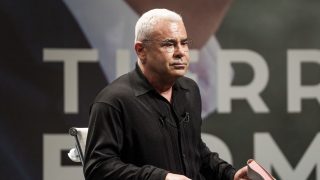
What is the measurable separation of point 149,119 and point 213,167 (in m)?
0.38

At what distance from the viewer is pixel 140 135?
226 centimetres

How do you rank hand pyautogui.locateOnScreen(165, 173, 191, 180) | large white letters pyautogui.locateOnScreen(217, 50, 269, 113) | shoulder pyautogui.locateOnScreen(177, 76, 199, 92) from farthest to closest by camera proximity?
1. large white letters pyautogui.locateOnScreen(217, 50, 269, 113)
2. shoulder pyautogui.locateOnScreen(177, 76, 199, 92)
3. hand pyautogui.locateOnScreen(165, 173, 191, 180)

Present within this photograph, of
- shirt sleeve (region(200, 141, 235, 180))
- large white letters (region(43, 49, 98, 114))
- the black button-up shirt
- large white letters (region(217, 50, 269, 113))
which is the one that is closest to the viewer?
the black button-up shirt

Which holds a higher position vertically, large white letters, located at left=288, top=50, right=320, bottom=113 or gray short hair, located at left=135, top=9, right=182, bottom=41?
gray short hair, located at left=135, top=9, right=182, bottom=41

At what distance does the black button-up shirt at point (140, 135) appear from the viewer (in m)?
2.19

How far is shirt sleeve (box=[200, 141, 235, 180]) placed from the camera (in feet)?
7.97

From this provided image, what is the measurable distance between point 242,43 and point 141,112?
7.06ft

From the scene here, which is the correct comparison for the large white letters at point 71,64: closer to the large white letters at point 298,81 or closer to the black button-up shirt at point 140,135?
the large white letters at point 298,81

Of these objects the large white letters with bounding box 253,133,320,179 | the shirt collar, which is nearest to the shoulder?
the shirt collar

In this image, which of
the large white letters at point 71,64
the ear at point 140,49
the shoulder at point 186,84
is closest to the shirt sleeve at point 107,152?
the ear at point 140,49

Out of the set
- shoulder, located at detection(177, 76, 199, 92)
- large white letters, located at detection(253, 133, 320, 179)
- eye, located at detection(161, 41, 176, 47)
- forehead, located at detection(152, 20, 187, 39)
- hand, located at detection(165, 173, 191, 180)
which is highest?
forehead, located at detection(152, 20, 187, 39)

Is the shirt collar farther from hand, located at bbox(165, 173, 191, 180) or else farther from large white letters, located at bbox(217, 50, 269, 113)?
large white letters, located at bbox(217, 50, 269, 113)

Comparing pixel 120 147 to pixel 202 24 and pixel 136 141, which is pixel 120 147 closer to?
pixel 136 141

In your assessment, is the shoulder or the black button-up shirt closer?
the black button-up shirt
